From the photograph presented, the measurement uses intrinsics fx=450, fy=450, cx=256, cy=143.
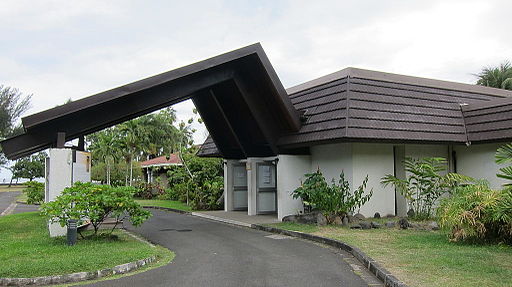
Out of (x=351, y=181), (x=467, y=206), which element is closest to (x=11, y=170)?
(x=351, y=181)

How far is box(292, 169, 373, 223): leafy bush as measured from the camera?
13.6 m

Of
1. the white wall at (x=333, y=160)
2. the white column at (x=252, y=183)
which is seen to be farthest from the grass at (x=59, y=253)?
the white wall at (x=333, y=160)

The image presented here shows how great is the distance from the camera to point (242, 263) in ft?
28.9

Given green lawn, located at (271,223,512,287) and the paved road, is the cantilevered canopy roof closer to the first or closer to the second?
the paved road

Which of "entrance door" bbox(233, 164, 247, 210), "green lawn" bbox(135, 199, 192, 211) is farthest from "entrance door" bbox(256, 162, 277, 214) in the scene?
"green lawn" bbox(135, 199, 192, 211)

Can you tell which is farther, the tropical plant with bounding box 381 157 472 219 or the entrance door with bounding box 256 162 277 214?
the entrance door with bounding box 256 162 277 214

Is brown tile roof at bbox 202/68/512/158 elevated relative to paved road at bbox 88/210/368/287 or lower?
elevated

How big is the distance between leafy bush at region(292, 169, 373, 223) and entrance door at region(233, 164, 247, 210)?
593 centimetres

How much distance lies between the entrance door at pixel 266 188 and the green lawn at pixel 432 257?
6005 millimetres

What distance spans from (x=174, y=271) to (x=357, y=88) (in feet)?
31.9

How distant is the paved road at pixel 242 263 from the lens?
7.27 meters

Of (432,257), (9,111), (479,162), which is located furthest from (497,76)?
(9,111)

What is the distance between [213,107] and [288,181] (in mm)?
4429

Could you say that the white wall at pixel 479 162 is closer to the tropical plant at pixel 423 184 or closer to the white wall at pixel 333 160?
the tropical plant at pixel 423 184
